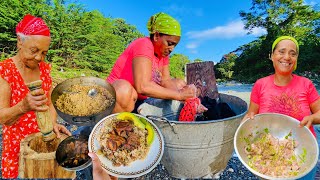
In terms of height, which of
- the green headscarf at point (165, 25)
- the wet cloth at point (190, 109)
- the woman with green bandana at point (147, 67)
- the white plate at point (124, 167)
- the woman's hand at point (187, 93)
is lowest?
the white plate at point (124, 167)

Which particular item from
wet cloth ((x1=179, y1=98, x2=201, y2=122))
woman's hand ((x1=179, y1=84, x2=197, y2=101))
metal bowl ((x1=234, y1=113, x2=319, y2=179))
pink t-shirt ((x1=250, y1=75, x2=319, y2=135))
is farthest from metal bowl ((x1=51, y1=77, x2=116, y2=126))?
pink t-shirt ((x1=250, y1=75, x2=319, y2=135))

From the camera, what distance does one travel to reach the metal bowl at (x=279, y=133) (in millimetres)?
2047

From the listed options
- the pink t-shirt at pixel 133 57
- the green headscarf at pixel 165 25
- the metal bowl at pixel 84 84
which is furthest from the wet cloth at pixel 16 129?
the green headscarf at pixel 165 25

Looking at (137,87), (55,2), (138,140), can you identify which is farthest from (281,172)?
(55,2)

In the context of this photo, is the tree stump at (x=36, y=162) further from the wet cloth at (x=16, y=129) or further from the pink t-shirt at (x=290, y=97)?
the pink t-shirt at (x=290, y=97)

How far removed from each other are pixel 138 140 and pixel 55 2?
10.2 metres

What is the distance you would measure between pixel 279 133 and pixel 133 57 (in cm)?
139

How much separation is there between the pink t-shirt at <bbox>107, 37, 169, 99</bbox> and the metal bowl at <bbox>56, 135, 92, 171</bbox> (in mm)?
796

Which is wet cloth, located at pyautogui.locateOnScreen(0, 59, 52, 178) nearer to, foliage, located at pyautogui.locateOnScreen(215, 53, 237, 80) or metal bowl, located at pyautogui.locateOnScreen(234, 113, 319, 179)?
metal bowl, located at pyautogui.locateOnScreen(234, 113, 319, 179)

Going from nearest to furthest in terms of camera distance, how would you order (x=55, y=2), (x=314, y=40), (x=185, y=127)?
(x=185, y=127) → (x=55, y=2) → (x=314, y=40)

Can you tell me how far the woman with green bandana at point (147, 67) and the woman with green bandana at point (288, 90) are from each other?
688mm

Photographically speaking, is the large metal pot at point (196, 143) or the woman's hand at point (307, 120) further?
the large metal pot at point (196, 143)

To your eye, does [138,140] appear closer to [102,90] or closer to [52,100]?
[102,90]

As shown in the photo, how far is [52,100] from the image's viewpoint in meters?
2.06
